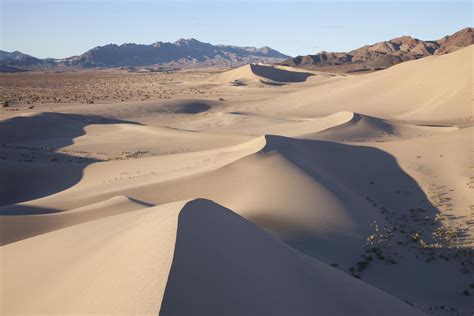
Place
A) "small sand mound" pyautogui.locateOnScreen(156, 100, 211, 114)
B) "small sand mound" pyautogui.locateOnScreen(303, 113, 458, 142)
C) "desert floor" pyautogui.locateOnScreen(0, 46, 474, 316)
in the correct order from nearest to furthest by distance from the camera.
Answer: "desert floor" pyautogui.locateOnScreen(0, 46, 474, 316) → "small sand mound" pyautogui.locateOnScreen(303, 113, 458, 142) → "small sand mound" pyautogui.locateOnScreen(156, 100, 211, 114)

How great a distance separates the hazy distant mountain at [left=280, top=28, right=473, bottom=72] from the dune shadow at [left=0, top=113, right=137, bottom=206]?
68.1 m

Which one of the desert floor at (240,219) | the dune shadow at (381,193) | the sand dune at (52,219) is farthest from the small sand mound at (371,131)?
the sand dune at (52,219)

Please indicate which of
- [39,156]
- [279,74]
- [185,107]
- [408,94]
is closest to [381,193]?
[39,156]

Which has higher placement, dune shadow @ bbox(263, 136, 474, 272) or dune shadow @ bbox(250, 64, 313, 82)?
dune shadow @ bbox(250, 64, 313, 82)

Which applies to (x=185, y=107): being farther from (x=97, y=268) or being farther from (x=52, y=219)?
(x=97, y=268)

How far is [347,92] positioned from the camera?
3753 centimetres

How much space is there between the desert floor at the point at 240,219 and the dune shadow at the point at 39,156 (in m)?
0.08

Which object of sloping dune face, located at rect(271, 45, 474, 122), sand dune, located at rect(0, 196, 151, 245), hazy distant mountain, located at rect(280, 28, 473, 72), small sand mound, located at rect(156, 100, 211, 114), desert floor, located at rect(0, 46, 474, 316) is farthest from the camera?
→ hazy distant mountain, located at rect(280, 28, 473, 72)

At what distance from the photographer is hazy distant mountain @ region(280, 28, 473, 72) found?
90.8 metres

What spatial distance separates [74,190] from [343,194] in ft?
25.2

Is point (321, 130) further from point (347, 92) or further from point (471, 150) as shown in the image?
point (347, 92)

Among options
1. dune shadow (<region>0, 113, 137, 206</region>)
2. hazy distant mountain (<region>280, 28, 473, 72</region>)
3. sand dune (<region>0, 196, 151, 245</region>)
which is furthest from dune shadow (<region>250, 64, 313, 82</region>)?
sand dune (<region>0, 196, 151, 245</region>)

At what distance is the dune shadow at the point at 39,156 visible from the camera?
1482cm

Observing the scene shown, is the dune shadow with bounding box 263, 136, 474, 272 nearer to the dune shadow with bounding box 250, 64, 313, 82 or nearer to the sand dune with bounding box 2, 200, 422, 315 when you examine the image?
the sand dune with bounding box 2, 200, 422, 315
